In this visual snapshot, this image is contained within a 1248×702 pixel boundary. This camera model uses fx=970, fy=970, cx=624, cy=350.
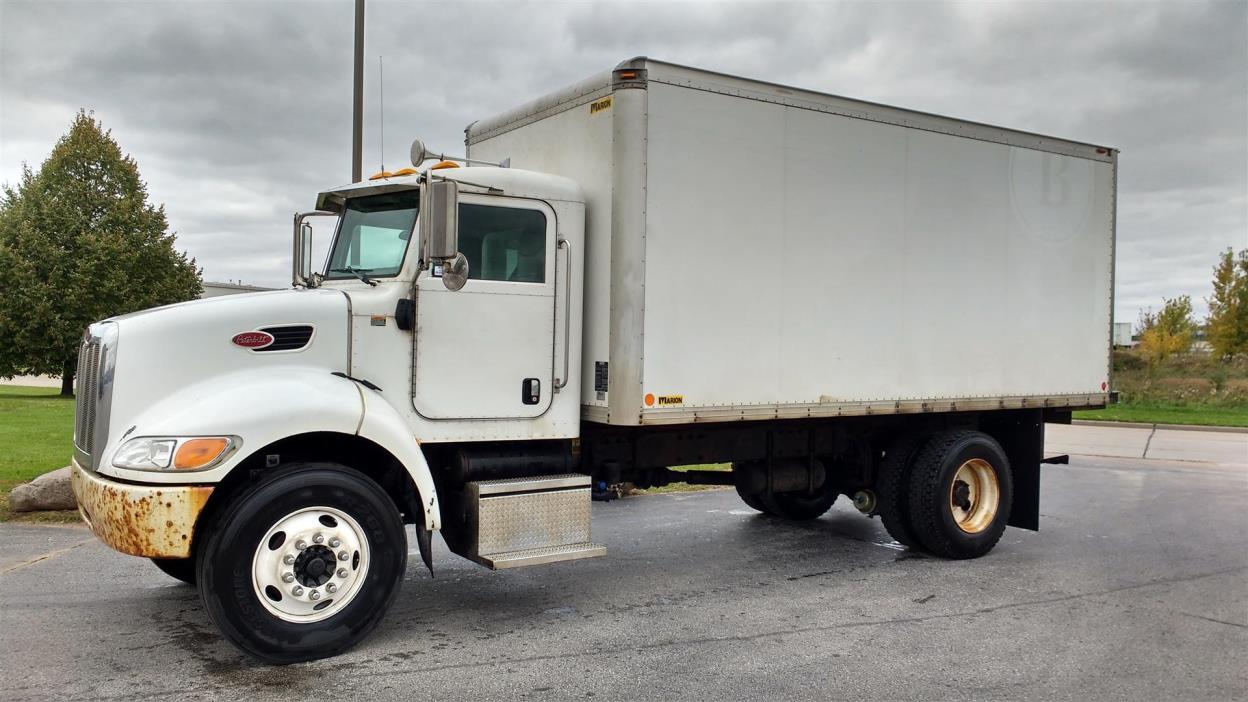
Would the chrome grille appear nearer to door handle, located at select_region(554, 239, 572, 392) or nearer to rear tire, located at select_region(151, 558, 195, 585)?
rear tire, located at select_region(151, 558, 195, 585)

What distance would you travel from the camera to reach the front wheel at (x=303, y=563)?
5184 mm

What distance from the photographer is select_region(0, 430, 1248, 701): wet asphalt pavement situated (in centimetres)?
505

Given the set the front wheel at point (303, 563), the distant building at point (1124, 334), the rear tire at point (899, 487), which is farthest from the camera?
the distant building at point (1124, 334)

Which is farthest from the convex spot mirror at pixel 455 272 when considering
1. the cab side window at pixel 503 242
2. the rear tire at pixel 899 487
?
the rear tire at pixel 899 487

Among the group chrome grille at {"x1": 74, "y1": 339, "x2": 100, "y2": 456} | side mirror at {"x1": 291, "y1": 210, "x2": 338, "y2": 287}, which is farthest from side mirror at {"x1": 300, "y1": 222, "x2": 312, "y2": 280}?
chrome grille at {"x1": 74, "y1": 339, "x2": 100, "y2": 456}

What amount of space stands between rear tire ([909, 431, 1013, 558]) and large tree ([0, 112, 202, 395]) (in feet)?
99.3

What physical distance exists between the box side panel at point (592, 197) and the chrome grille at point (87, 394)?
3.03 m

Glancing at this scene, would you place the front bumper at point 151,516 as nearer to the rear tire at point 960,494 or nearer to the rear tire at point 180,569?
the rear tire at point 180,569

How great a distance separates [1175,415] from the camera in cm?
2411

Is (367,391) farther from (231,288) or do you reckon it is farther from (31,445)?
(231,288)

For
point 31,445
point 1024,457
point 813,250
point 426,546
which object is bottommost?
point 31,445

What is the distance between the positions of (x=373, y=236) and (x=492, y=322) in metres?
0.99

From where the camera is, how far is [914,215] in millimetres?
8117

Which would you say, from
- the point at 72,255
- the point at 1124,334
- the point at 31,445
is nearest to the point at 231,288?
the point at 31,445
